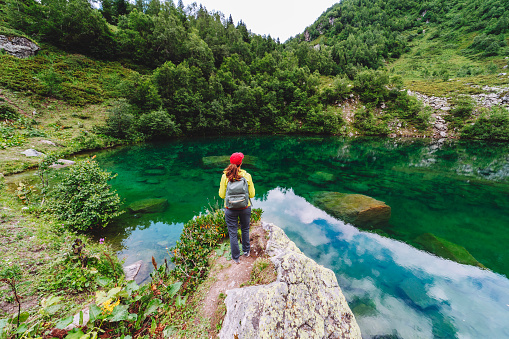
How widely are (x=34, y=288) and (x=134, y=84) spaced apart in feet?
119

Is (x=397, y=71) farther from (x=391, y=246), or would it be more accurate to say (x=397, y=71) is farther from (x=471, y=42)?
(x=391, y=246)

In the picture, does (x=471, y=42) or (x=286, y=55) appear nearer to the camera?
(x=286, y=55)

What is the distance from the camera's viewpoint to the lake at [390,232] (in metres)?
4.80

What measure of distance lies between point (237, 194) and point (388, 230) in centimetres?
825

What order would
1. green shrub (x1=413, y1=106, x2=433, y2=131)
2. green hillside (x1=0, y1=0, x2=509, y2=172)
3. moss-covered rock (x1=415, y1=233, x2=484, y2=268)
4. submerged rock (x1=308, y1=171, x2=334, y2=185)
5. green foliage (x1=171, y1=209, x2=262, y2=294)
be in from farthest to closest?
green shrub (x1=413, y1=106, x2=433, y2=131) < green hillside (x1=0, y1=0, x2=509, y2=172) < submerged rock (x1=308, y1=171, x2=334, y2=185) < moss-covered rock (x1=415, y1=233, x2=484, y2=268) < green foliage (x1=171, y1=209, x2=262, y2=294)

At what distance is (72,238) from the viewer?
5.45 metres

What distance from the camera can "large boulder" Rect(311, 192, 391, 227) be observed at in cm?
891

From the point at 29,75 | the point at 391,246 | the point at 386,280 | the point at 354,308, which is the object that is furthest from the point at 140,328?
the point at 29,75

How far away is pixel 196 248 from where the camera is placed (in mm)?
5332

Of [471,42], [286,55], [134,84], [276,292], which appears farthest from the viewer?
[471,42]

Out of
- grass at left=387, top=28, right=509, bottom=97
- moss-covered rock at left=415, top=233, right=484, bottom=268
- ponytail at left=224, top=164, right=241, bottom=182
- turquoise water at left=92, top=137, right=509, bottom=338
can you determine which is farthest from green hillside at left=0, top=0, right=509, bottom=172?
moss-covered rock at left=415, top=233, right=484, bottom=268

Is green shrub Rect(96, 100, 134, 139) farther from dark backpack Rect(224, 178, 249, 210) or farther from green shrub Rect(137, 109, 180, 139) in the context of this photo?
dark backpack Rect(224, 178, 249, 210)

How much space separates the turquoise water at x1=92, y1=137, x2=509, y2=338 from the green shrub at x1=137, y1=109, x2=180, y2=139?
11.8 meters

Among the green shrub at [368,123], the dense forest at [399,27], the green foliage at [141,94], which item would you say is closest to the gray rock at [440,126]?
the green shrub at [368,123]
